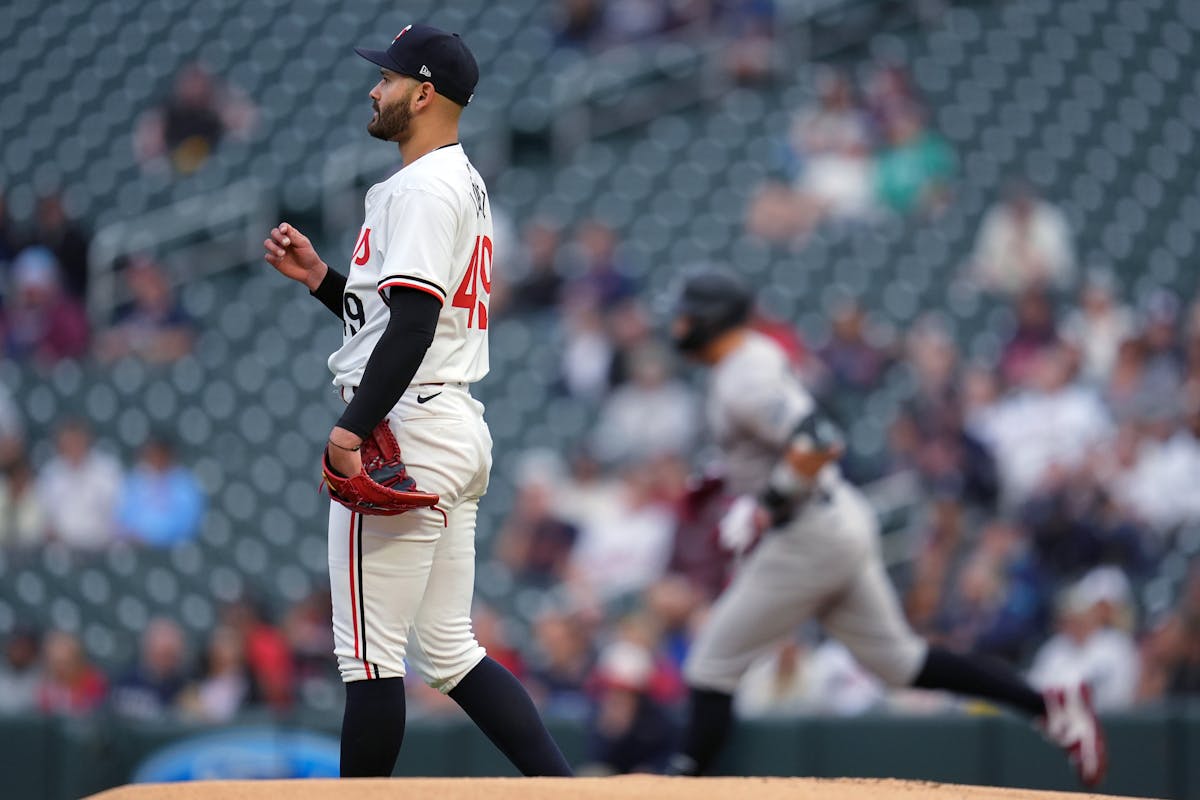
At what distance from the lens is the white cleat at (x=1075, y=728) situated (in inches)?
219

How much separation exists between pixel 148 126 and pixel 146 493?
381cm

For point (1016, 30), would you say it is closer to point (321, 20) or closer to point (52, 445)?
point (321, 20)

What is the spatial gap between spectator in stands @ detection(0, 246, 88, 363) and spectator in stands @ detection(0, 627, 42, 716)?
8.78 ft

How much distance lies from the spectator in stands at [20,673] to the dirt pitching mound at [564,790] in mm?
4783

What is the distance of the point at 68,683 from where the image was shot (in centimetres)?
815

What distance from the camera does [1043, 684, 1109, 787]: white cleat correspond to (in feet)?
18.3

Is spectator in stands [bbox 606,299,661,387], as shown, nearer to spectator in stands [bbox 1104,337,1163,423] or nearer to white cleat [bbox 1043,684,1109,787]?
spectator in stands [bbox 1104,337,1163,423]

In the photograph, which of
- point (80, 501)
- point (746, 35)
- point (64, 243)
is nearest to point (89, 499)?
point (80, 501)

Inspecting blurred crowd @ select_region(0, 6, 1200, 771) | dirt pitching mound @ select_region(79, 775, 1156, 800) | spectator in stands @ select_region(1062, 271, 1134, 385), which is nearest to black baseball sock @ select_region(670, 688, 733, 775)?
blurred crowd @ select_region(0, 6, 1200, 771)

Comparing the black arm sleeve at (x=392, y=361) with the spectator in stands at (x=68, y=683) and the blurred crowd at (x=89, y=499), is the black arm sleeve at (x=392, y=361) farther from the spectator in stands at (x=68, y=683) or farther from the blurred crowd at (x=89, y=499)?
the blurred crowd at (x=89, y=499)

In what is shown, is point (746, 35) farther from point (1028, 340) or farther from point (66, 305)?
point (66, 305)

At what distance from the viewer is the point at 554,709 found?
7621mm

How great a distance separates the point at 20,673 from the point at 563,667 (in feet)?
8.45

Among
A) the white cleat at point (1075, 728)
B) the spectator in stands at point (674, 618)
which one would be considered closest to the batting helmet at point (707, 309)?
the white cleat at point (1075, 728)
